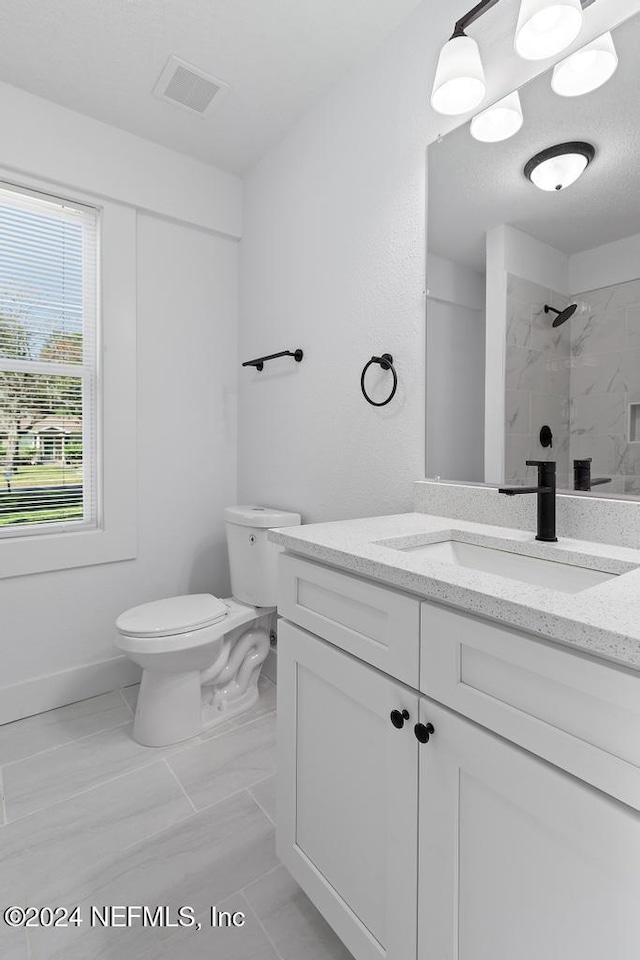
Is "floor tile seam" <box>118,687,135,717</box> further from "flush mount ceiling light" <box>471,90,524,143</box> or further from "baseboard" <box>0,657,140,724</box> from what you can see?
"flush mount ceiling light" <box>471,90,524,143</box>

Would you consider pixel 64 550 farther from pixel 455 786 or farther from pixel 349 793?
pixel 455 786

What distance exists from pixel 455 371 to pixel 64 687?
2.00 metres

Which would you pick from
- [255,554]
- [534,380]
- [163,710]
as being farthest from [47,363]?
[534,380]

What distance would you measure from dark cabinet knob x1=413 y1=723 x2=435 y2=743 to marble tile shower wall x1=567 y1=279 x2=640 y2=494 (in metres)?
0.70

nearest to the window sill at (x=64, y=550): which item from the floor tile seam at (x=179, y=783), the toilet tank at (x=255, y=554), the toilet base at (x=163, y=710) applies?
the toilet tank at (x=255, y=554)

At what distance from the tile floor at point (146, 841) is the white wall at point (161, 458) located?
0.91ft

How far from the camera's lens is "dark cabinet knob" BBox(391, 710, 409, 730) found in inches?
32.5

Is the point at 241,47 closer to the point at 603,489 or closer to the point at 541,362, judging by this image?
the point at 541,362

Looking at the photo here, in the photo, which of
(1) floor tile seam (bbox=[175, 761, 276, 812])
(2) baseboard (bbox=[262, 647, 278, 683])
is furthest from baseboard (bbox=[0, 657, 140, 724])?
(1) floor tile seam (bbox=[175, 761, 276, 812])

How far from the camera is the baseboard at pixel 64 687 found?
6.42 ft

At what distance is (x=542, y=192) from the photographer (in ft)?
4.03

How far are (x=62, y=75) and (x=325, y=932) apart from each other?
109 inches

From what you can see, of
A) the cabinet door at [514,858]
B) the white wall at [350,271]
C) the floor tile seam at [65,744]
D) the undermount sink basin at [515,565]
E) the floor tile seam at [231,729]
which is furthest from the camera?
the floor tile seam at [231,729]

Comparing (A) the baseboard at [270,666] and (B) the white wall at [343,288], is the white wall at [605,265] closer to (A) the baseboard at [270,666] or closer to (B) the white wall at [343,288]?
(B) the white wall at [343,288]
